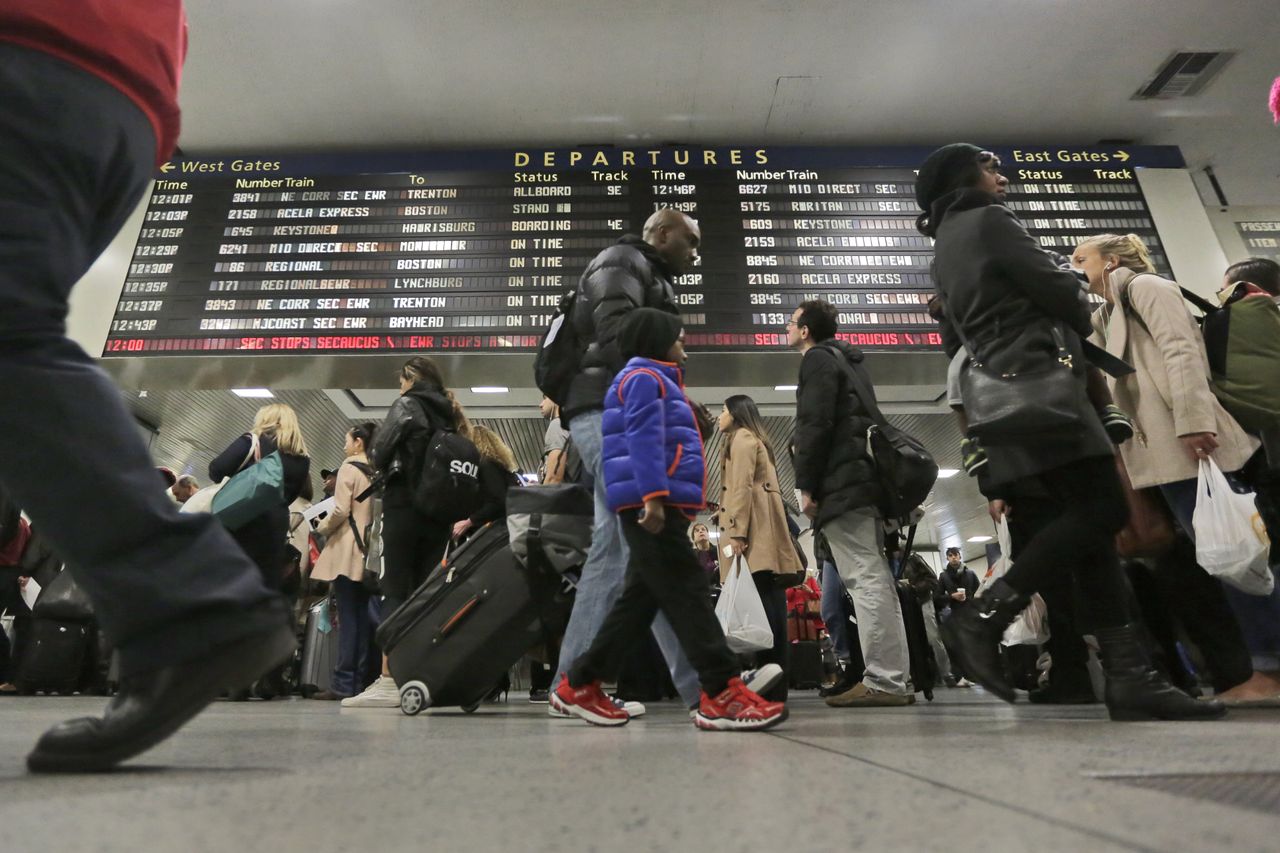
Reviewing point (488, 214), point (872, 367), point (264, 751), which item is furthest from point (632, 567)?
point (488, 214)

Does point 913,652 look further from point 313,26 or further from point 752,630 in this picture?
point 313,26

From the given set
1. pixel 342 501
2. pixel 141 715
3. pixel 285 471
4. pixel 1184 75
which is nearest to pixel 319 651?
pixel 342 501

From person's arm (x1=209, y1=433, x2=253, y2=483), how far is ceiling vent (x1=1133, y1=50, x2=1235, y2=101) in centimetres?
627

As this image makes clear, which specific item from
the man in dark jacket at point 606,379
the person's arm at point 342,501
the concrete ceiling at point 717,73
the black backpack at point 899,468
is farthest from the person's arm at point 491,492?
the concrete ceiling at point 717,73

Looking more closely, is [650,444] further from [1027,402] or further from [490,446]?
[490,446]

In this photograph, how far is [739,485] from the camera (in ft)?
12.6

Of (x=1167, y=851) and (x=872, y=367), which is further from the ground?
(x=872, y=367)

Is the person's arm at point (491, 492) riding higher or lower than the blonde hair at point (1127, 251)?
lower

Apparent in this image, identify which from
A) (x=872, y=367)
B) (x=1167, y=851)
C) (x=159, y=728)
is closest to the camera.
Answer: (x=1167, y=851)

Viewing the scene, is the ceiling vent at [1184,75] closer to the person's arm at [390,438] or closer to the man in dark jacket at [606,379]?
the man in dark jacket at [606,379]

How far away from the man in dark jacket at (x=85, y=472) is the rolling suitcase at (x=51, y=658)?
434 cm

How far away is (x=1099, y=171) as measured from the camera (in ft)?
18.8

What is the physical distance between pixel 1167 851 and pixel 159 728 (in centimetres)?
106

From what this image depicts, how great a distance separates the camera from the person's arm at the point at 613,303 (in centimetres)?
237
